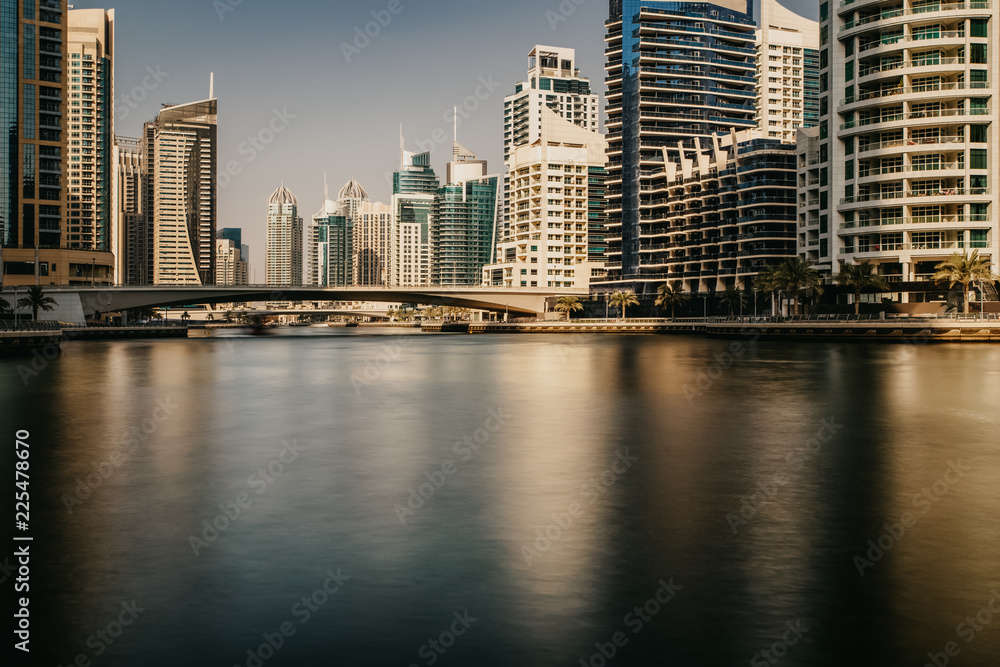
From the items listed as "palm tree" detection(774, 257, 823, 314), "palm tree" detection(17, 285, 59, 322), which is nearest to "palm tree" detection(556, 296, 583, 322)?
"palm tree" detection(774, 257, 823, 314)

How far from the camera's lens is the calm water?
12.8 metres

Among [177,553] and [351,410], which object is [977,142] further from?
[177,553]

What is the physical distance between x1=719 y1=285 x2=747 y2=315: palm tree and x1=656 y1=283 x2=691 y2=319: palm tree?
12.6 meters

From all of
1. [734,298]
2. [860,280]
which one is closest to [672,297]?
[734,298]

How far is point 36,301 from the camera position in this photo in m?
121

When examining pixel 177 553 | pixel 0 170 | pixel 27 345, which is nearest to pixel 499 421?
pixel 177 553
